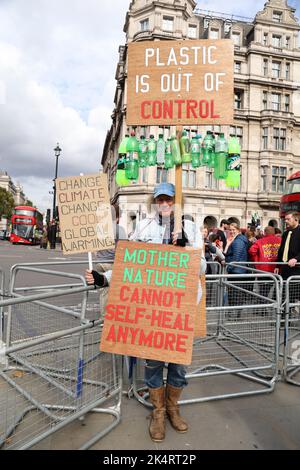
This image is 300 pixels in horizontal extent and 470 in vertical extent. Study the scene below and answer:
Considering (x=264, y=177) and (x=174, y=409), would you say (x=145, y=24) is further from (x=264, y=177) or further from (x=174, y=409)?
(x=174, y=409)

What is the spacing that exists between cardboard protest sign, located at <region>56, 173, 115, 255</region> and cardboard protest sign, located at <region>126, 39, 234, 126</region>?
0.72 metres

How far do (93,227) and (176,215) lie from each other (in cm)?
75

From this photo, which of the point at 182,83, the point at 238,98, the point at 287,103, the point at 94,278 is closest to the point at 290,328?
the point at 94,278

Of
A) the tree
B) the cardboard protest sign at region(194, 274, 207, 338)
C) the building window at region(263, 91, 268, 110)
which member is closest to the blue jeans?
the cardboard protest sign at region(194, 274, 207, 338)

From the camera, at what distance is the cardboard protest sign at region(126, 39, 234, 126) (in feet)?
9.77

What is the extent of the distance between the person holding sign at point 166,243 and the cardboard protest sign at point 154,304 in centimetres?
15

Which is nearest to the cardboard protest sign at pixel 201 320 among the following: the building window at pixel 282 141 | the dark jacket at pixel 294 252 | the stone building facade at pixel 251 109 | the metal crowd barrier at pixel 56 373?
the metal crowd barrier at pixel 56 373

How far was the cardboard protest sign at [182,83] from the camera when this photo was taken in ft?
9.77

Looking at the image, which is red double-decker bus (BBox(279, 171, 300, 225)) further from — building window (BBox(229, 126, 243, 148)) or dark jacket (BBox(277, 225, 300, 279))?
building window (BBox(229, 126, 243, 148))

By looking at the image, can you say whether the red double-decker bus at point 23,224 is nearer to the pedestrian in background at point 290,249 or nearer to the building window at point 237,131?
the building window at point 237,131

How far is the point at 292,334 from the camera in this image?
4.75m
